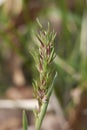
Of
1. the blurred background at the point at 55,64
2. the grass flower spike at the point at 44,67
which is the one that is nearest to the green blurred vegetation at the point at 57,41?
the blurred background at the point at 55,64

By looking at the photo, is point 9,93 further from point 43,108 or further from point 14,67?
point 43,108

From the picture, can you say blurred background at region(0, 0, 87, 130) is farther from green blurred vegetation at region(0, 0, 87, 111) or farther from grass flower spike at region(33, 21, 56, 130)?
grass flower spike at region(33, 21, 56, 130)

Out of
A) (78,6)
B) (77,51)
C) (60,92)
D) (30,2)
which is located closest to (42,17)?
(30,2)

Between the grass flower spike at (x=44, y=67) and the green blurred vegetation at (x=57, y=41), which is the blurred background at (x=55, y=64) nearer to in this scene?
the green blurred vegetation at (x=57, y=41)

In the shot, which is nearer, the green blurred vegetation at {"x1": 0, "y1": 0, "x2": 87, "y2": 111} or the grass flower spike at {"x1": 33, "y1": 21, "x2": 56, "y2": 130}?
the grass flower spike at {"x1": 33, "y1": 21, "x2": 56, "y2": 130}

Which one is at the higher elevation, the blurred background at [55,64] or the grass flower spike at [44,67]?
the grass flower spike at [44,67]

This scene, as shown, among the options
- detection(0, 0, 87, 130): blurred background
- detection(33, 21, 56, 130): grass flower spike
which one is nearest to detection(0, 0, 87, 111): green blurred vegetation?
detection(0, 0, 87, 130): blurred background

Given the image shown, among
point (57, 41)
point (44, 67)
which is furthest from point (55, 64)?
point (44, 67)

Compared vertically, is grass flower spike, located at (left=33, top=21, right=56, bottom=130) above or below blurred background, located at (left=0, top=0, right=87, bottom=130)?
above
